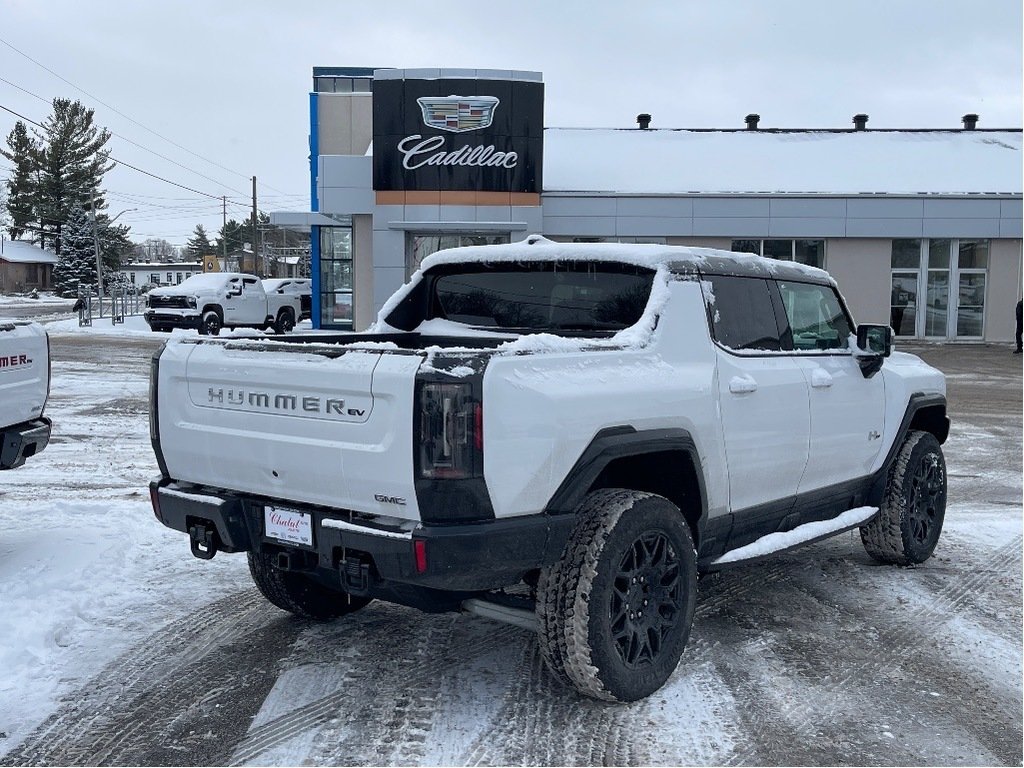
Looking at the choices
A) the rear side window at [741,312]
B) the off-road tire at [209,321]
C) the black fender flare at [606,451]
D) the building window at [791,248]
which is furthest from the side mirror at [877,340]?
the off-road tire at [209,321]

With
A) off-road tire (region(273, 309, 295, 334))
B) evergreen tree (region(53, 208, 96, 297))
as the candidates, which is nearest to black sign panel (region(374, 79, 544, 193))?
off-road tire (region(273, 309, 295, 334))

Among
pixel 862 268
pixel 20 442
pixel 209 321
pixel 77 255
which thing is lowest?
pixel 209 321

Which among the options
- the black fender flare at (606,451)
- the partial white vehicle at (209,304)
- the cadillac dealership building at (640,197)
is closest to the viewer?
the black fender flare at (606,451)

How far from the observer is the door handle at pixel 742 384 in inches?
172

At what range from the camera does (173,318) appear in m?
26.5

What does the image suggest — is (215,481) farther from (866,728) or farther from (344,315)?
(344,315)

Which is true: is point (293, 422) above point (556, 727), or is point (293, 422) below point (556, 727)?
above

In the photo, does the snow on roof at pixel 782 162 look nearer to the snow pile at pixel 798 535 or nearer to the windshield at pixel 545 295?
the windshield at pixel 545 295

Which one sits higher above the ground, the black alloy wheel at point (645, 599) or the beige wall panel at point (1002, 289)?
the beige wall panel at point (1002, 289)

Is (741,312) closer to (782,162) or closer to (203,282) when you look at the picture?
(203,282)

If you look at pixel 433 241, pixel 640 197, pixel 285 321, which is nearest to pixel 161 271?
pixel 285 321

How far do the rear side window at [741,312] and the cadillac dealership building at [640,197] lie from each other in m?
20.7

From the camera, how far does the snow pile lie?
4492 millimetres

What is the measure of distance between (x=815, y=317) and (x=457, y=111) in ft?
67.6
